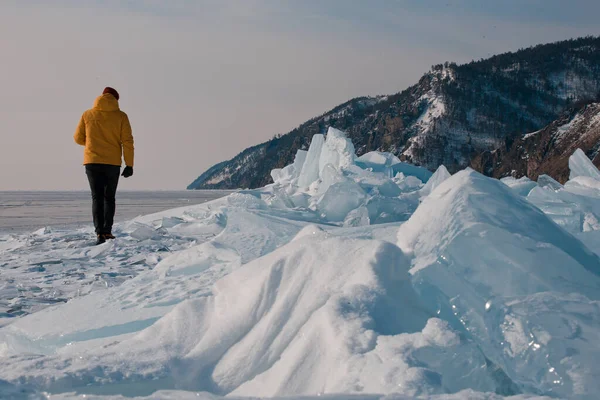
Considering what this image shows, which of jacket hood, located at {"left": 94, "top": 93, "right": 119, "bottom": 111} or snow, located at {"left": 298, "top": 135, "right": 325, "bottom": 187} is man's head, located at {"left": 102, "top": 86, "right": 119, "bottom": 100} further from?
snow, located at {"left": 298, "top": 135, "right": 325, "bottom": 187}

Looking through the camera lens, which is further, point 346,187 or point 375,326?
point 346,187

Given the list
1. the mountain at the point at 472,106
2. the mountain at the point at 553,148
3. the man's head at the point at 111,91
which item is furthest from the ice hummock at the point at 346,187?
the mountain at the point at 472,106

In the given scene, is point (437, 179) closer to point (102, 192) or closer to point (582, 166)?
point (582, 166)

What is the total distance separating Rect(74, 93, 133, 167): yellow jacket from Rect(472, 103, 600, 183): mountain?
177 ft

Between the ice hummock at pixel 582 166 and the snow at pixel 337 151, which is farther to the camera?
the snow at pixel 337 151

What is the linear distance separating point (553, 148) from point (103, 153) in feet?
224

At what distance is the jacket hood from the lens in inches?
216

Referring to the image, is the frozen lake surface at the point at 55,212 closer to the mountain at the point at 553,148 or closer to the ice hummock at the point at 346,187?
the ice hummock at the point at 346,187

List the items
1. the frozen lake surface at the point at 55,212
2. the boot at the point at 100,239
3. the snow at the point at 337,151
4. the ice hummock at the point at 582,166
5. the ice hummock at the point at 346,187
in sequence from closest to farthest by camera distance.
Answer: the boot at the point at 100,239
the ice hummock at the point at 582,166
the ice hummock at the point at 346,187
the frozen lake surface at the point at 55,212
the snow at the point at 337,151

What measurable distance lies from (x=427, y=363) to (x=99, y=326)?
154 cm

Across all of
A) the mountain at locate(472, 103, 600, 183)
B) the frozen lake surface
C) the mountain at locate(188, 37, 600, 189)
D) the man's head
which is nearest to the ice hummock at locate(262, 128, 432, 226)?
→ the man's head

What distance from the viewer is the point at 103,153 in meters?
5.48

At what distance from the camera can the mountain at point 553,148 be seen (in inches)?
2281

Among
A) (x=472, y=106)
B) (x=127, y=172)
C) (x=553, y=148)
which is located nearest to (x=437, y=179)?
(x=127, y=172)
